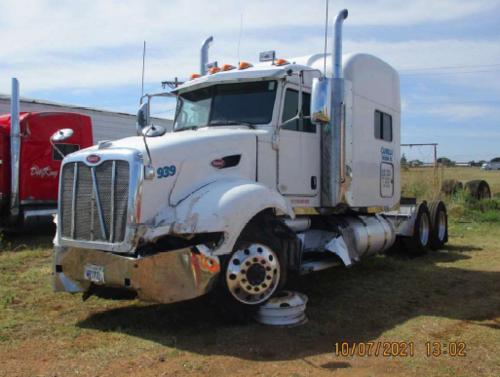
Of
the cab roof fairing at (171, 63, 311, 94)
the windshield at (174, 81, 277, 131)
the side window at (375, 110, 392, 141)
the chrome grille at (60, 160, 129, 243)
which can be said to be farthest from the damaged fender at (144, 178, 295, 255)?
the side window at (375, 110, 392, 141)

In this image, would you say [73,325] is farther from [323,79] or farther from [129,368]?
[323,79]

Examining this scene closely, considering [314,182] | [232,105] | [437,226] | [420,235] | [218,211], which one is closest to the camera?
[218,211]

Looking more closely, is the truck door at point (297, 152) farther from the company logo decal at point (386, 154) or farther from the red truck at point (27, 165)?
the red truck at point (27, 165)

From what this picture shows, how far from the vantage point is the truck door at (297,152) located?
23.5ft

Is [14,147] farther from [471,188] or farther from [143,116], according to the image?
[471,188]

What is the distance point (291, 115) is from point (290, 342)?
9.87 ft

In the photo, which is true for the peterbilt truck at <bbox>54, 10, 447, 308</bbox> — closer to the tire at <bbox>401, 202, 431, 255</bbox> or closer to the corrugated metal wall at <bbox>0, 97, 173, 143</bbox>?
the tire at <bbox>401, 202, 431, 255</bbox>

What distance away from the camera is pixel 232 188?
5.86 metres

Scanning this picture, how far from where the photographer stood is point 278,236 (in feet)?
21.0

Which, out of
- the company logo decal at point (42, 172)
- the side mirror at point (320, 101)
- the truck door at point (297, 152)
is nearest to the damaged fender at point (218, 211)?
the side mirror at point (320, 101)

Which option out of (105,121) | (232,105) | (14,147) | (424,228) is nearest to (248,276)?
(232,105)

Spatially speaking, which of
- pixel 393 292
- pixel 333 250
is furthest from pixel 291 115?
pixel 393 292

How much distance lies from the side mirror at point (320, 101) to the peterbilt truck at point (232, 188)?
2 centimetres

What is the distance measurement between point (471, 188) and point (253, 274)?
1578 cm
